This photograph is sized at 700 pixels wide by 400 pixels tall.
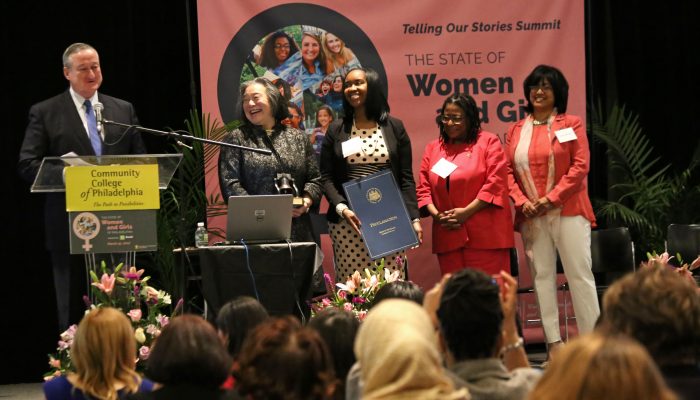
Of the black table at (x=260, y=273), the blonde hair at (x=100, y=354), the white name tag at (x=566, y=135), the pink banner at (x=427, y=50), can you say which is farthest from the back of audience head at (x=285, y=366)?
the pink banner at (x=427, y=50)

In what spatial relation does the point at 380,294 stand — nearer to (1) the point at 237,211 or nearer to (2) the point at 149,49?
(1) the point at 237,211

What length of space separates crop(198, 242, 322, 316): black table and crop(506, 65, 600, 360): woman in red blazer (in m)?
1.65

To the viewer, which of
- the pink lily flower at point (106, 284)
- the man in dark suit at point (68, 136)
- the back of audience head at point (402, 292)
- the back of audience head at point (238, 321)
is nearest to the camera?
the back of audience head at point (238, 321)

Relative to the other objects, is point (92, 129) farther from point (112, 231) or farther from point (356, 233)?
point (356, 233)

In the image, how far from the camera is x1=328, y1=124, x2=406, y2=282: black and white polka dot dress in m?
6.09

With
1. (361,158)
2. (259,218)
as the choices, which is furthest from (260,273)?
(361,158)

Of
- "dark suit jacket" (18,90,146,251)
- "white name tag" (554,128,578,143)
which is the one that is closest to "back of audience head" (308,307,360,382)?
"dark suit jacket" (18,90,146,251)

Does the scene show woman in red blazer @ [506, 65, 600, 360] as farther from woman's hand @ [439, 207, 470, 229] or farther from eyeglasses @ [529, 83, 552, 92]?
woman's hand @ [439, 207, 470, 229]

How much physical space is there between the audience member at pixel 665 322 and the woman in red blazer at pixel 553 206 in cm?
348

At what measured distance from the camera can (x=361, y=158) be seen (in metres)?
6.10

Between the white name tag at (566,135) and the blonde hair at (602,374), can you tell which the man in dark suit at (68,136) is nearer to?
the white name tag at (566,135)

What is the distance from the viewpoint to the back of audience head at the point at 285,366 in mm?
2398

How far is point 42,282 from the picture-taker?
675 cm

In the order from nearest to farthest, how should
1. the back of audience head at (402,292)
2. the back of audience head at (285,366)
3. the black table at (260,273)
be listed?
the back of audience head at (285,366) → the back of audience head at (402,292) → the black table at (260,273)
